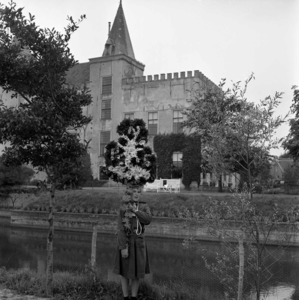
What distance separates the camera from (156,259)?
43.9ft

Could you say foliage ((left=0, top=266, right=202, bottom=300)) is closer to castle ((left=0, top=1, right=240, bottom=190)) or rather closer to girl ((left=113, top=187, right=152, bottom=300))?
girl ((left=113, top=187, right=152, bottom=300))

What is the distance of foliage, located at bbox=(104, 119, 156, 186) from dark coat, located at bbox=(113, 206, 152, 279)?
66cm

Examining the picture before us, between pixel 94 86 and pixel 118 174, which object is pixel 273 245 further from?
pixel 94 86

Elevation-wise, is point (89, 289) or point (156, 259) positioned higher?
point (89, 289)

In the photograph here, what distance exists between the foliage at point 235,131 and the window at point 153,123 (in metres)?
34.8

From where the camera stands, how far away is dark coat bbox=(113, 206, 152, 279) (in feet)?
18.7

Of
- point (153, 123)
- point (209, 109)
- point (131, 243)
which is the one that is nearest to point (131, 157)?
point (131, 243)

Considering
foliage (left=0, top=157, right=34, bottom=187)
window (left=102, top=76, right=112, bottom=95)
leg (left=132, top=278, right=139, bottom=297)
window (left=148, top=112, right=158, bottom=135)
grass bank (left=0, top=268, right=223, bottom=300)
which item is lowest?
grass bank (left=0, top=268, right=223, bottom=300)

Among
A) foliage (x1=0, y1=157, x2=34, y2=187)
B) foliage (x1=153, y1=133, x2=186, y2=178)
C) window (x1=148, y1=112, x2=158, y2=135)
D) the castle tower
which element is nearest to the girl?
foliage (x1=0, y1=157, x2=34, y2=187)

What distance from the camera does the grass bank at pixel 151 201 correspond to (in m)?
20.3

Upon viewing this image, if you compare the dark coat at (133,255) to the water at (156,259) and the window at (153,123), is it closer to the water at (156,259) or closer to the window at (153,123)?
the water at (156,259)

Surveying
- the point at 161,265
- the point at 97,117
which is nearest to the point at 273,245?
the point at 161,265

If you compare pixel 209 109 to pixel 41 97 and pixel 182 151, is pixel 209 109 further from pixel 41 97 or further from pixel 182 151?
pixel 182 151

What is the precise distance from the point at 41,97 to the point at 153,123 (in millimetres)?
34292
